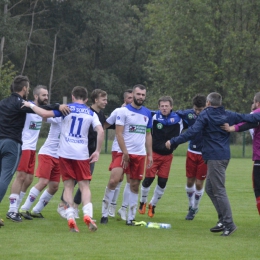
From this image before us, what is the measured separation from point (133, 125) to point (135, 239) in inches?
90.6

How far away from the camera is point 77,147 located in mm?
10289

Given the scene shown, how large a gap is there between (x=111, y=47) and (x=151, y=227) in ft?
180

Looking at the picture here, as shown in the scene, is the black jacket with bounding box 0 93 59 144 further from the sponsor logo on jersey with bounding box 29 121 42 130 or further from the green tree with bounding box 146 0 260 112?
the green tree with bounding box 146 0 260 112

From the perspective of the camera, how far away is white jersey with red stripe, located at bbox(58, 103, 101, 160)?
33.4 ft

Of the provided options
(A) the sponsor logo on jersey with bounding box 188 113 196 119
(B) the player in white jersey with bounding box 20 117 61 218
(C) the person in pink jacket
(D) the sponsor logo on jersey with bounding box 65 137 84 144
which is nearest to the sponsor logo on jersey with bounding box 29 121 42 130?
(B) the player in white jersey with bounding box 20 117 61 218

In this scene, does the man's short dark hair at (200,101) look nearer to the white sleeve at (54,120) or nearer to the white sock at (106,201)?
the white sock at (106,201)

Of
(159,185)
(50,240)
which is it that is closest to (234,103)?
(159,185)

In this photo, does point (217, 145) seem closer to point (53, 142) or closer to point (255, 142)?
point (255, 142)

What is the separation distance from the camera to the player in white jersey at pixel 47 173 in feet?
39.1

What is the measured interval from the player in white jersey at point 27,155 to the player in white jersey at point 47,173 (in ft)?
0.49

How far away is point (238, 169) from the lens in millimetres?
26516

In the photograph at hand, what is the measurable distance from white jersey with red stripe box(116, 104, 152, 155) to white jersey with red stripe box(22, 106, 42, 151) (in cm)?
155

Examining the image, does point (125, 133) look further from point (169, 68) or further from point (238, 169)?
point (169, 68)

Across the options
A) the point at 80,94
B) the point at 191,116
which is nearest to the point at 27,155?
the point at 80,94
